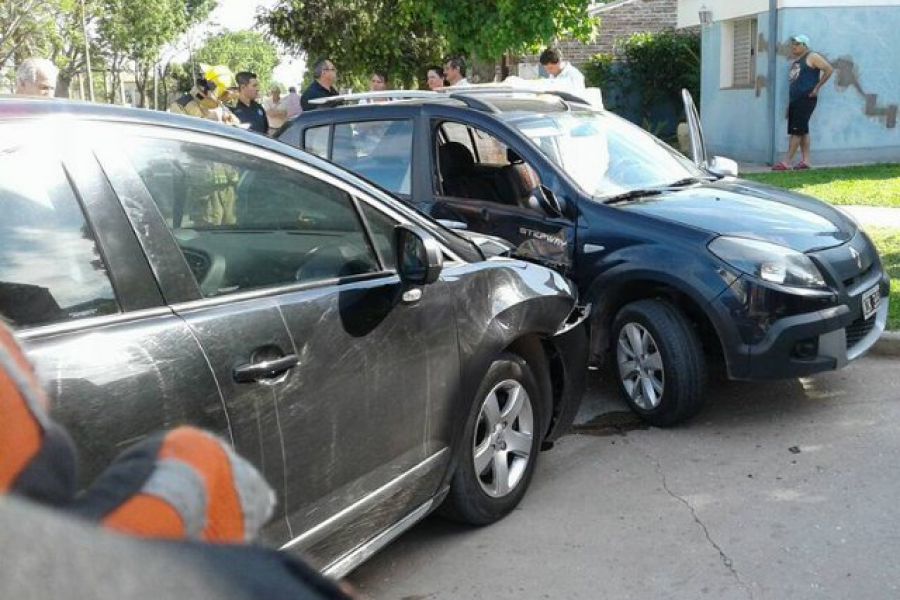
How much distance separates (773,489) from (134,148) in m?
3.08

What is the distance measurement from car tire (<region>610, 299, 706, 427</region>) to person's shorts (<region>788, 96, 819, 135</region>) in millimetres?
9728

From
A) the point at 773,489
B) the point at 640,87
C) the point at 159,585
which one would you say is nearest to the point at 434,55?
the point at 640,87

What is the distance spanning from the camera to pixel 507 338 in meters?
3.94

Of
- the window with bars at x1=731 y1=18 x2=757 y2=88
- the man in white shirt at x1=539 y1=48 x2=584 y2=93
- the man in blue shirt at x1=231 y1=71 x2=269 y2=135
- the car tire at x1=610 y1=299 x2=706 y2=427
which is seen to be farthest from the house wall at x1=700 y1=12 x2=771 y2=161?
the car tire at x1=610 y1=299 x2=706 y2=427

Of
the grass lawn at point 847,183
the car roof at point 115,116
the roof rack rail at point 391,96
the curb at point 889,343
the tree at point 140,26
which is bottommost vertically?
the curb at point 889,343

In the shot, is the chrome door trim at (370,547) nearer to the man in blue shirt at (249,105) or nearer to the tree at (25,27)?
the man in blue shirt at (249,105)

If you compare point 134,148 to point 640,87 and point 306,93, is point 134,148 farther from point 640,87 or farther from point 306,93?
point 640,87

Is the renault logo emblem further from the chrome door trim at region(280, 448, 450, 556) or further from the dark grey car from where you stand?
the chrome door trim at region(280, 448, 450, 556)

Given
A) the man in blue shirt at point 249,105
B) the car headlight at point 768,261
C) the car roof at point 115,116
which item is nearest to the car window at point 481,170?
the car headlight at point 768,261

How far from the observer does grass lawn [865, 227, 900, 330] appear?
646 centimetres

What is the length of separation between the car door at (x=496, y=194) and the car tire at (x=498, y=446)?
4.95 feet

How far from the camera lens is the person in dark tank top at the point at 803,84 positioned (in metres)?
13.7

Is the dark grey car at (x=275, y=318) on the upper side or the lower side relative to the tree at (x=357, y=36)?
lower

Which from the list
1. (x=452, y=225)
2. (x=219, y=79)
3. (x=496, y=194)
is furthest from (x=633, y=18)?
(x=452, y=225)
